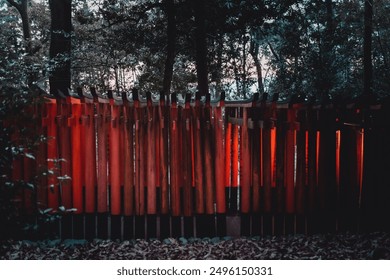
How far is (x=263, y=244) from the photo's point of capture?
18.0ft

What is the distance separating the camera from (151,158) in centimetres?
555

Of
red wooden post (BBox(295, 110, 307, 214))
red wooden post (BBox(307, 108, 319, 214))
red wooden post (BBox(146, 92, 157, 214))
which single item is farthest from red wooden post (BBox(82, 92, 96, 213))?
red wooden post (BBox(307, 108, 319, 214))

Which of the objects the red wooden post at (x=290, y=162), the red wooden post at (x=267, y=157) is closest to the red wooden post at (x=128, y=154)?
the red wooden post at (x=267, y=157)

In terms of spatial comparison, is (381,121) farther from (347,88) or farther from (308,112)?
(347,88)

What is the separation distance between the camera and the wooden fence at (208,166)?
555 centimetres

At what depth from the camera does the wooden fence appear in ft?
18.2

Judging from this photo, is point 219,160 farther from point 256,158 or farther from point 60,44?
point 60,44

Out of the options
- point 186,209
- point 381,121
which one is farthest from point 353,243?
point 186,209

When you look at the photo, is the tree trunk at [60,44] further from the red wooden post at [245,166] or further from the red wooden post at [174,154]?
the red wooden post at [245,166]

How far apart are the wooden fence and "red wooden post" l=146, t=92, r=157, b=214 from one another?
0.5 inches

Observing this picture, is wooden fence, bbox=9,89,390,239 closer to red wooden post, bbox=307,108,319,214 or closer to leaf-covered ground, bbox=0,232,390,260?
red wooden post, bbox=307,108,319,214

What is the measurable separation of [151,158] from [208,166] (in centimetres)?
75

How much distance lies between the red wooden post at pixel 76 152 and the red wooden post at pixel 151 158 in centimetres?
89

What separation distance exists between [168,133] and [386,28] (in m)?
15.9
